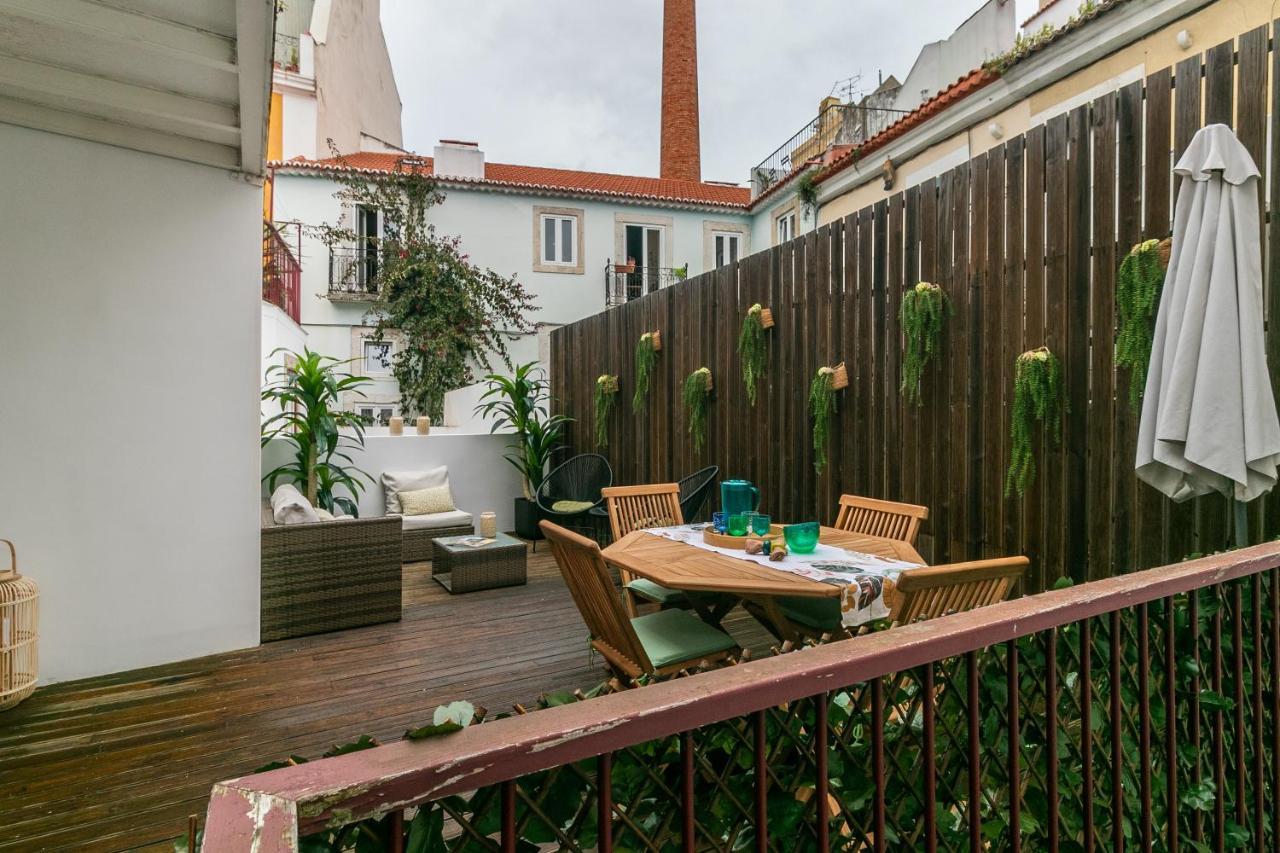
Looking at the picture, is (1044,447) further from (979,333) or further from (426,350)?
(426,350)

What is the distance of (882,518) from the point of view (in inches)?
131

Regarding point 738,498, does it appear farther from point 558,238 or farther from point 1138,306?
point 558,238

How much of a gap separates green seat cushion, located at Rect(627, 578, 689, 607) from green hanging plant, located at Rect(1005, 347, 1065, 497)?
157 cm

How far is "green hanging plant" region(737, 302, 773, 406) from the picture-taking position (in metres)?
4.48

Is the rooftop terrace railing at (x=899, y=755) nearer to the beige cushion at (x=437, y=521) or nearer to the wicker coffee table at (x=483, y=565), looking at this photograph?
the wicker coffee table at (x=483, y=565)

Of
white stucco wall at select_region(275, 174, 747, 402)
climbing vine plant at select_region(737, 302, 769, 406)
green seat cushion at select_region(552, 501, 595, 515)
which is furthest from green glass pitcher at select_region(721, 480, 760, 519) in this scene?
white stucco wall at select_region(275, 174, 747, 402)

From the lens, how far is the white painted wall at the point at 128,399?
3.12 m

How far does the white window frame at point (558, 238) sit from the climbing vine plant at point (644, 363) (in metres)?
7.19

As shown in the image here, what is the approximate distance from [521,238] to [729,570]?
1110 centimetres

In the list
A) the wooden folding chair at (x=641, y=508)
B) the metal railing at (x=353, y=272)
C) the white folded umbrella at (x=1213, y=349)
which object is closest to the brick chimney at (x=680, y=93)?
the metal railing at (x=353, y=272)

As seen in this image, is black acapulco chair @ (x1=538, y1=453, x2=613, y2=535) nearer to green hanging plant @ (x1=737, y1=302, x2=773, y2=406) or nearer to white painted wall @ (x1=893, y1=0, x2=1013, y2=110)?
green hanging plant @ (x1=737, y1=302, x2=773, y2=406)

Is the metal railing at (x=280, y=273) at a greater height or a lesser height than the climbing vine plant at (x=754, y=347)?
greater

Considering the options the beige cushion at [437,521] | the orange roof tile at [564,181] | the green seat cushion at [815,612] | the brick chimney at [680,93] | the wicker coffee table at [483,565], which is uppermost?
the brick chimney at [680,93]

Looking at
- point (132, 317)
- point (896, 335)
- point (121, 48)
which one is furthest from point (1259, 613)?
point (132, 317)
